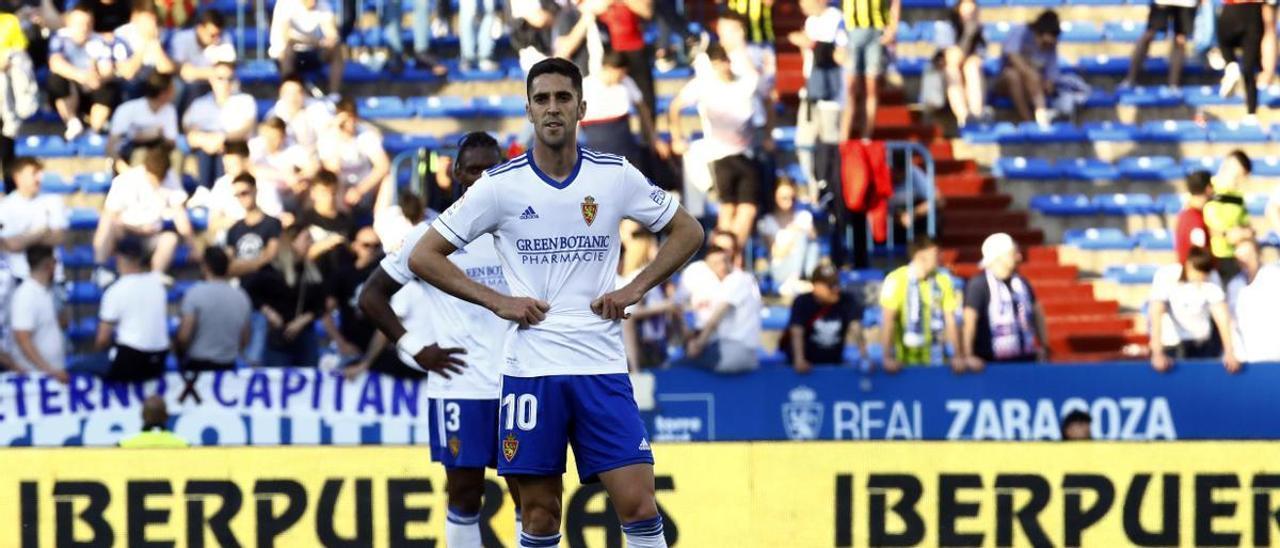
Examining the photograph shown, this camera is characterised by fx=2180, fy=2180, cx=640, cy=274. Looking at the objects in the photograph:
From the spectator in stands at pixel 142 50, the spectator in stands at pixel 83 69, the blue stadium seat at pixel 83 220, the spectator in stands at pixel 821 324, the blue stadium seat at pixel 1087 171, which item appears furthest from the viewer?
the blue stadium seat at pixel 1087 171

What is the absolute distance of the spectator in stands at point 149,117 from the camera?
1677 cm

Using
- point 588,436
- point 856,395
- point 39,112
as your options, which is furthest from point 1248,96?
point 588,436

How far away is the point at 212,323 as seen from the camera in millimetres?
14672

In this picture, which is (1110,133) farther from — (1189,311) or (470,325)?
(470,325)

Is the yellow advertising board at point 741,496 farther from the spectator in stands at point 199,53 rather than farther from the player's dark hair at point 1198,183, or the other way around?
the spectator in stands at point 199,53

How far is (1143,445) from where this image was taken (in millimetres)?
10281

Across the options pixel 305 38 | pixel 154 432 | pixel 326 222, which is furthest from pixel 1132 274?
pixel 154 432

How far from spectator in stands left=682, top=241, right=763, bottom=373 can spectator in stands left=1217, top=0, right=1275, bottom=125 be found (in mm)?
5816

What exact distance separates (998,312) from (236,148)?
5633 millimetres

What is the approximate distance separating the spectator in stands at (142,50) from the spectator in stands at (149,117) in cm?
45

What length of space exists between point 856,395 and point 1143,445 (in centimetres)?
463

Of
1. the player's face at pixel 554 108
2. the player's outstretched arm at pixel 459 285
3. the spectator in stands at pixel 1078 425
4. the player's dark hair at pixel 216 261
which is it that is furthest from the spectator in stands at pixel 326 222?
the player's face at pixel 554 108

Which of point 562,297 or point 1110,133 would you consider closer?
point 562,297

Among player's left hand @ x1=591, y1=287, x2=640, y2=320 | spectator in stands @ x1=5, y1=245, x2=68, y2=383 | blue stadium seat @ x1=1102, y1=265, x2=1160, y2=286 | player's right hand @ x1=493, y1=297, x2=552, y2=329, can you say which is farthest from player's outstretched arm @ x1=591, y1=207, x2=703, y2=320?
blue stadium seat @ x1=1102, y1=265, x2=1160, y2=286
